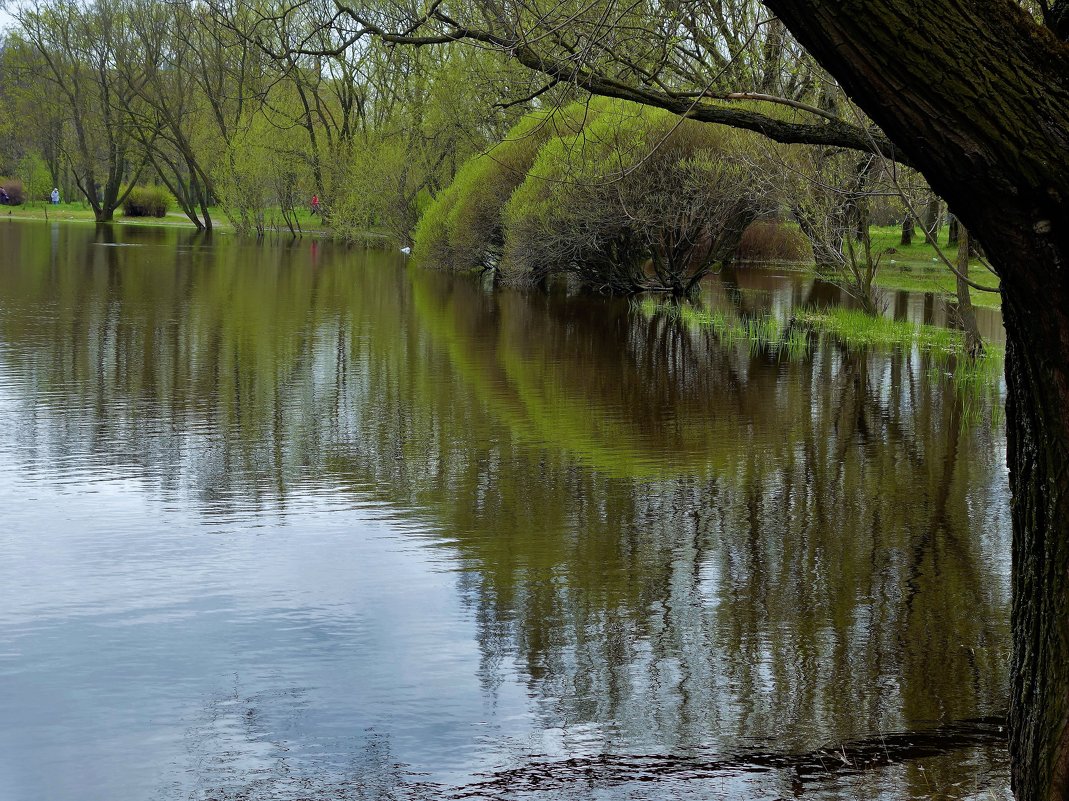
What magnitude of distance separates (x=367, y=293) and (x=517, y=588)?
855 inches

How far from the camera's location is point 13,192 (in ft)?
248

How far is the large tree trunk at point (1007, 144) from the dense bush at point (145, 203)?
73678 mm

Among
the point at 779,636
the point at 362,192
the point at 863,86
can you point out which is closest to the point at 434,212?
the point at 362,192

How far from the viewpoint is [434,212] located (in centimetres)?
3628

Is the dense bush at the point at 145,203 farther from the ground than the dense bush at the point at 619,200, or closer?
farther from the ground

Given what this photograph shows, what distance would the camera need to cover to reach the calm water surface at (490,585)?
5.08 metres

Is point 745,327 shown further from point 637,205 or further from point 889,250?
point 889,250

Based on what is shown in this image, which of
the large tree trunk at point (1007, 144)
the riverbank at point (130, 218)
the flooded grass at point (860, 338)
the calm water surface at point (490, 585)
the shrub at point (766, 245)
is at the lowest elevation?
the calm water surface at point (490, 585)

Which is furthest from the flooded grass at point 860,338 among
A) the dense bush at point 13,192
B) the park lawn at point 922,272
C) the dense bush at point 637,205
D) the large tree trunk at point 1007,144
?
the dense bush at point 13,192

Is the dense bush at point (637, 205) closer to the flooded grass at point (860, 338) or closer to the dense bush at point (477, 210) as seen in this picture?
the flooded grass at point (860, 338)

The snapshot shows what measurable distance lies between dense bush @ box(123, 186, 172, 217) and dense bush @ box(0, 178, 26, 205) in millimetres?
7658

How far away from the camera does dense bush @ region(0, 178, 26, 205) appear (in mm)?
75125

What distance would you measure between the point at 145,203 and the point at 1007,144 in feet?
243

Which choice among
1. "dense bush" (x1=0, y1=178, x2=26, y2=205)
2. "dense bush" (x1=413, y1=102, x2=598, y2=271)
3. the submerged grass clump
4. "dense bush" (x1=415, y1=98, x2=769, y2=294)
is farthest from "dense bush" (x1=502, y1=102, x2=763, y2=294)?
"dense bush" (x1=0, y1=178, x2=26, y2=205)
